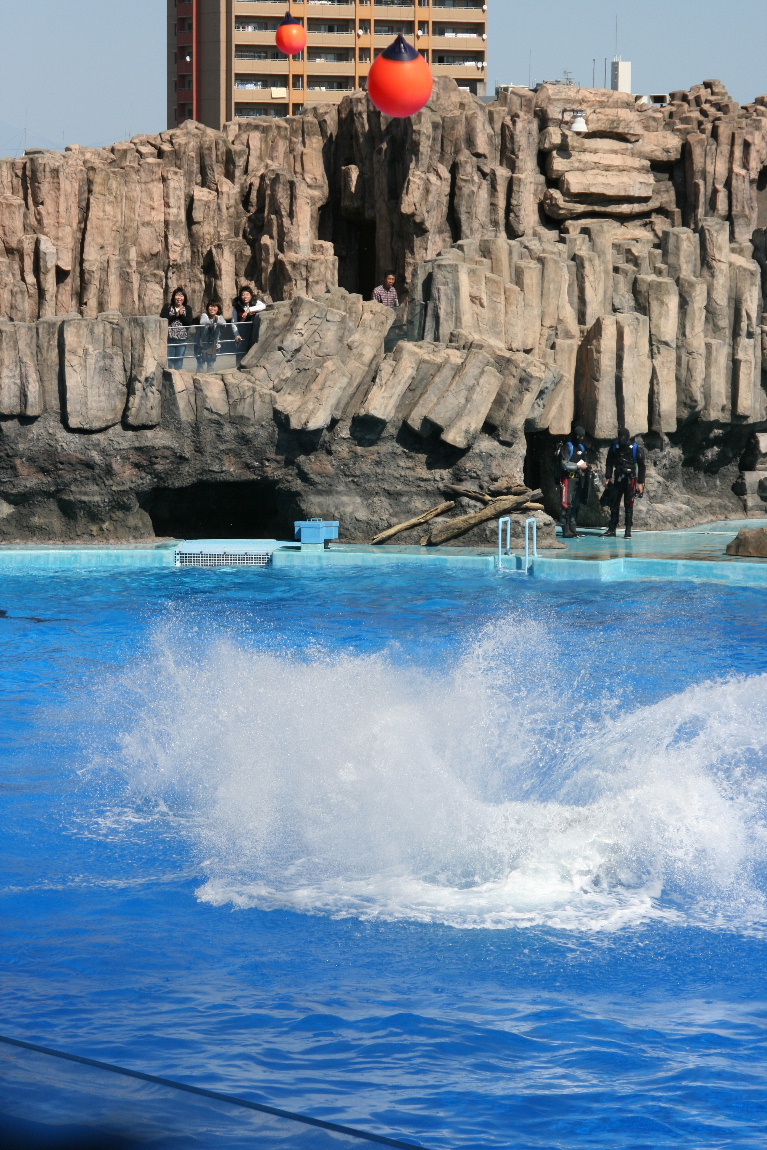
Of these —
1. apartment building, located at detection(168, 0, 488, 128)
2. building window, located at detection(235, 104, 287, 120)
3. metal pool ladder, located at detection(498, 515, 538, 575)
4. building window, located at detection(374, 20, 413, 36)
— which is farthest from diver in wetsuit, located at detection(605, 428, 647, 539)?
building window, located at detection(374, 20, 413, 36)

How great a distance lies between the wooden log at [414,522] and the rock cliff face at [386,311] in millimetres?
263

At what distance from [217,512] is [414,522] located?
3.29 m

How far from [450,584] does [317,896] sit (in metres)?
7.66

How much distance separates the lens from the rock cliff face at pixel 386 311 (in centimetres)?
1420

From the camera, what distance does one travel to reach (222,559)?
525 inches

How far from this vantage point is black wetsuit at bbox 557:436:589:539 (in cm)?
1488

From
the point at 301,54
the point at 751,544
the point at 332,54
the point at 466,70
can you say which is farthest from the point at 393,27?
the point at 751,544

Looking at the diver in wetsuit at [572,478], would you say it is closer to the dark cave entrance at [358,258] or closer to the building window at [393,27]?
the dark cave entrance at [358,258]

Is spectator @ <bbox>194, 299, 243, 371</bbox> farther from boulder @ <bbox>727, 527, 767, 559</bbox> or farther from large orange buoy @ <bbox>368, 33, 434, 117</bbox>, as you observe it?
boulder @ <bbox>727, 527, 767, 559</bbox>

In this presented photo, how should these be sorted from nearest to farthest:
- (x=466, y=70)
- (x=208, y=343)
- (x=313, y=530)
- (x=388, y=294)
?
(x=313, y=530)
(x=208, y=343)
(x=388, y=294)
(x=466, y=70)

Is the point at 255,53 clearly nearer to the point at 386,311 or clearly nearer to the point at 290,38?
the point at 290,38

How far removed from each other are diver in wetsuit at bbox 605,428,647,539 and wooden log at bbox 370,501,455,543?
190cm

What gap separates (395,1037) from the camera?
12.0 feet

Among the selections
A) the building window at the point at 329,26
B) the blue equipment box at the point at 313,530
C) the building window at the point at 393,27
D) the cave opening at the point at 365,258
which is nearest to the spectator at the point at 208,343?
the blue equipment box at the point at 313,530
